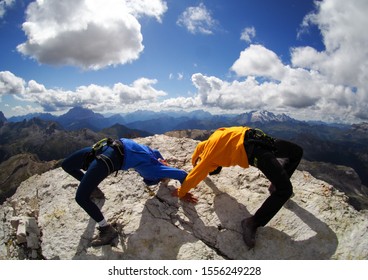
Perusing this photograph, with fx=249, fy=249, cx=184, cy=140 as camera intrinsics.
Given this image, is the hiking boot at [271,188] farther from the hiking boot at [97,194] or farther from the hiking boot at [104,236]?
the hiking boot at [97,194]

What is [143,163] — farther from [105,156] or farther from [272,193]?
[272,193]

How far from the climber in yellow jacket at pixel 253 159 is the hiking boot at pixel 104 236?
2.95m

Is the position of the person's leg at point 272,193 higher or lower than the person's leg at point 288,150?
lower

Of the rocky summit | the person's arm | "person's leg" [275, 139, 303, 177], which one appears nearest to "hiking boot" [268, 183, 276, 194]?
the rocky summit

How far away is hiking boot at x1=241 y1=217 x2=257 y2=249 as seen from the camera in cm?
774

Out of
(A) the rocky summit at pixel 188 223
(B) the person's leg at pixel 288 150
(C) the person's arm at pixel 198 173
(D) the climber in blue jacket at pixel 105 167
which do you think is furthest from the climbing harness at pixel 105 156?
(B) the person's leg at pixel 288 150

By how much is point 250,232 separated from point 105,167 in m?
5.05

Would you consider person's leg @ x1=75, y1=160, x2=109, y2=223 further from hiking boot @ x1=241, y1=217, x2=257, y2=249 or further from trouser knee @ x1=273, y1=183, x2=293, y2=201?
trouser knee @ x1=273, y1=183, x2=293, y2=201

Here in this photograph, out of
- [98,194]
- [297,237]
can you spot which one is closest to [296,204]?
[297,237]

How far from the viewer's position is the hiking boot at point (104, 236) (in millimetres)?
8031

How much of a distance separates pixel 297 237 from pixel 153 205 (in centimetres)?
513

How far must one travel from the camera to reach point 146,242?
26.5 ft

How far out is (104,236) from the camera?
320 inches

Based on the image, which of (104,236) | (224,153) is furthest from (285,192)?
(104,236)
